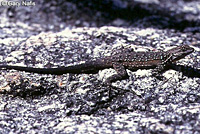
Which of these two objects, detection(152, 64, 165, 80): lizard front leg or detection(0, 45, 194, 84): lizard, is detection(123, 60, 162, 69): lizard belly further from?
detection(152, 64, 165, 80): lizard front leg

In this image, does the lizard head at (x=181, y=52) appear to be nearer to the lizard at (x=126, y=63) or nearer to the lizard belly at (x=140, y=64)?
the lizard at (x=126, y=63)

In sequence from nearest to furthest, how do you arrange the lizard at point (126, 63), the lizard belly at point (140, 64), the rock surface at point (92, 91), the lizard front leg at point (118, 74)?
the rock surface at point (92, 91), the lizard front leg at point (118, 74), the lizard at point (126, 63), the lizard belly at point (140, 64)

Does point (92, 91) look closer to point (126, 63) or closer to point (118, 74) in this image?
point (118, 74)

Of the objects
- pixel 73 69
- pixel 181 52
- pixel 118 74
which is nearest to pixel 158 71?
pixel 181 52

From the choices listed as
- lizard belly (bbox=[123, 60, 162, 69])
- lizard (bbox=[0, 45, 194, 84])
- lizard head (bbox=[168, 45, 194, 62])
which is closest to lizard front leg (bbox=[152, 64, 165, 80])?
lizard (bbox=[0, 45, 194, 84])

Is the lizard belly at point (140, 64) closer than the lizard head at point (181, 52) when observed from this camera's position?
No

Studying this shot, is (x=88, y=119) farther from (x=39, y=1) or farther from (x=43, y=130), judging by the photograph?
(x=39, y=1)

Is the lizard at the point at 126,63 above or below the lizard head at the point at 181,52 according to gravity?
below

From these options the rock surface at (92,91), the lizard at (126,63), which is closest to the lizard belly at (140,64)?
the lizard at (126,63)
